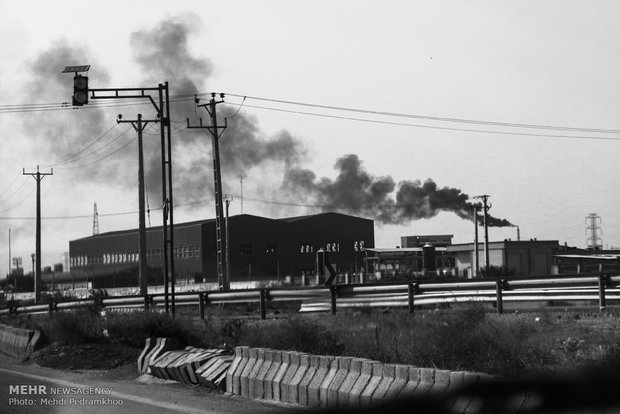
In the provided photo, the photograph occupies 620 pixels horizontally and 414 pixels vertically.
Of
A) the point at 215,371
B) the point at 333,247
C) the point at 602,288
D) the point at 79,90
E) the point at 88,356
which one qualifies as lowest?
the point at 88,356

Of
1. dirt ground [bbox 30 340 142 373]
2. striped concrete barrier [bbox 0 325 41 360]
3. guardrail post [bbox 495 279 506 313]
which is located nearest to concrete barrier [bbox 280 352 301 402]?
dirt ground [bbox 30 340 142 373]

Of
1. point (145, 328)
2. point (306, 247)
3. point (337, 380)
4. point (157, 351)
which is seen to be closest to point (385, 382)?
point (337, 380)

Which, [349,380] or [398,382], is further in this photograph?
[349,380]

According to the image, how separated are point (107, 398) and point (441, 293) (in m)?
13.5

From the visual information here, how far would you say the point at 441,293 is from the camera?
2467 cm

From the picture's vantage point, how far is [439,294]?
2461 centimetres

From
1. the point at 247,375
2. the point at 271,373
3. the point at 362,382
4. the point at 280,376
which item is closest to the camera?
the point at 362,382

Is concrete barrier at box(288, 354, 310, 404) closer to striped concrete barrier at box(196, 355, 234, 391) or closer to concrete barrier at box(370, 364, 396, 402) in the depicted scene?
concrete barrier at box(370, 364, 396, 402)

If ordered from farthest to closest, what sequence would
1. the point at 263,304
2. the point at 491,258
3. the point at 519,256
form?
the point at 491,258 → the point at 519,256 → the point at 263,304

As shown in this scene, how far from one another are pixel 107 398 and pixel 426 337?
4390 millimetres

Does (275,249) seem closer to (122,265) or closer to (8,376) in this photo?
(122,265)

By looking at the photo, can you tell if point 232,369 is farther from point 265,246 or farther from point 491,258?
point 491,258

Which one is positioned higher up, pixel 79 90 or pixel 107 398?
pixel 79 90

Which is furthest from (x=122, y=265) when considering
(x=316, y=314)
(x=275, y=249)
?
(x=316, y=314)
